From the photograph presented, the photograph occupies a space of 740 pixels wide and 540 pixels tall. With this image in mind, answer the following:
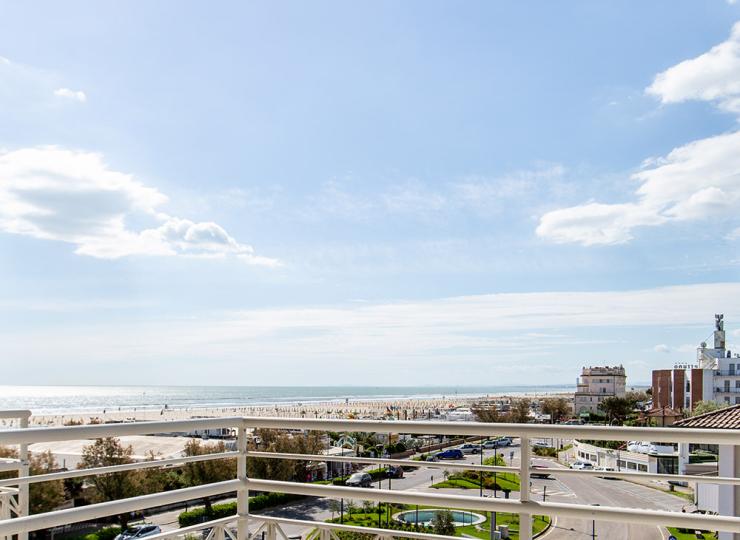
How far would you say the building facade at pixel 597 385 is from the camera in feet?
221

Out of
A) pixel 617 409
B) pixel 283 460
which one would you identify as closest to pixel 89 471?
pixel 283 460

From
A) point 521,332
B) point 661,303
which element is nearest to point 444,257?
point 521,332

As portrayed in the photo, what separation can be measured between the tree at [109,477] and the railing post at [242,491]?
10.6 metres

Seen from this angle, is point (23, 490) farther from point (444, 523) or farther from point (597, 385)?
point (597, 385)

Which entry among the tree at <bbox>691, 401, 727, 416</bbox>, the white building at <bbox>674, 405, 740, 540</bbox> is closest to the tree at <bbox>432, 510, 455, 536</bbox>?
the white building at <bbox>674, 405, 740, 540</bbox>

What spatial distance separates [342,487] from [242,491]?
493 millimetres

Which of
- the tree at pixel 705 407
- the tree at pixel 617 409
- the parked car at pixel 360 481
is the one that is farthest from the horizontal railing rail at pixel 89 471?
the tree at pixel 617 409

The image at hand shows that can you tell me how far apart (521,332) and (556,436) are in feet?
291

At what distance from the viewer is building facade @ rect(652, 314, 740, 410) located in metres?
54.2

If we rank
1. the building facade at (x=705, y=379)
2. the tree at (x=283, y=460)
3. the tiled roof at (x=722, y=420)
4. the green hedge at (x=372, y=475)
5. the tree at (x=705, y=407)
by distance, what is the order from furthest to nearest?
the building facade at (x=705, y=379) → the tree at (x=705, y=407) → the tree at (x=283, y=460) → the tiled roof at (x=722, y=420) → the green hedge at (x=372, y=475)

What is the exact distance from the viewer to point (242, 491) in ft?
9.51

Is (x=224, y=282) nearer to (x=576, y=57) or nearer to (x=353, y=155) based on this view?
(x=353, y=155)

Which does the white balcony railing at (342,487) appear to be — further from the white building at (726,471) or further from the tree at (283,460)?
the tree at (283,460)

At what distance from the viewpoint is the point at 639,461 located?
29906 millimetres
